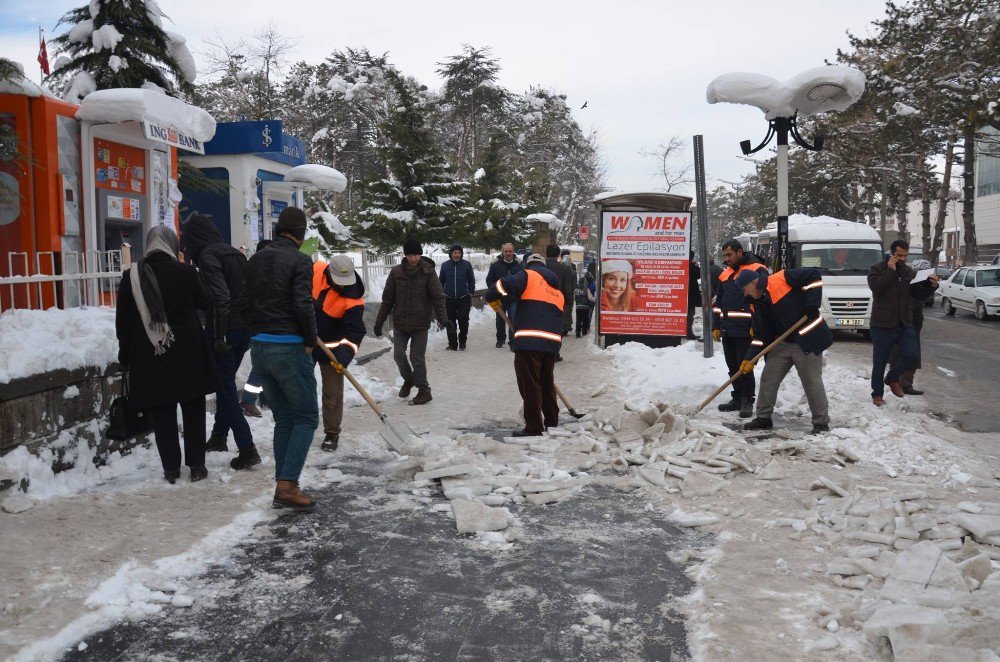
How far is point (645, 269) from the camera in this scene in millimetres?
14016

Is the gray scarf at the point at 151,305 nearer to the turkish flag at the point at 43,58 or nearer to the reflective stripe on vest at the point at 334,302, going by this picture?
the reflective stripe on vest at the point at 334,302

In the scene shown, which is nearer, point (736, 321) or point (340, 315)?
point (340, 315)

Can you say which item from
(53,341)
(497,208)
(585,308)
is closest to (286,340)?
(53,341)

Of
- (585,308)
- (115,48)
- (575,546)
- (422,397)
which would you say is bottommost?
(575,546)

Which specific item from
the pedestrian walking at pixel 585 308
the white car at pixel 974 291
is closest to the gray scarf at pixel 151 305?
the pedestrian walking at pixel 585 308

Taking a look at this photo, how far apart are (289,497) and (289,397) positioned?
0.64 metres

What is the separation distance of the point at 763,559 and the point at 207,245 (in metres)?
4.83

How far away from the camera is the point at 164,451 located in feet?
18.9

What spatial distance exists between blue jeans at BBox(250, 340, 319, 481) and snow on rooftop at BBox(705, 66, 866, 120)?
7134mm

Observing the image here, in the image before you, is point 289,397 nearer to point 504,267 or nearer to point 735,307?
point 735,307

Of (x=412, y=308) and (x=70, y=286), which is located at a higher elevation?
(x=70, y=286)

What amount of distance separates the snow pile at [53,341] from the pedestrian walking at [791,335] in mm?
5652

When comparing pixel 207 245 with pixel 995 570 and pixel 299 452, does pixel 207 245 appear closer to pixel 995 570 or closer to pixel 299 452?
pixel 299 452

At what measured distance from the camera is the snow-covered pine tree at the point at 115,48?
1211 cm
